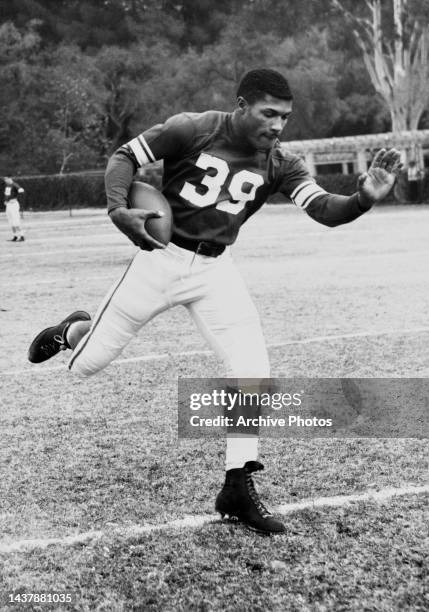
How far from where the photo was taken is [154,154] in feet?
15.2

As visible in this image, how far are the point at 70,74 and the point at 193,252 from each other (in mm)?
48855

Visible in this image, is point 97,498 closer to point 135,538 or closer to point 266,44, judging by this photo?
point 135,538

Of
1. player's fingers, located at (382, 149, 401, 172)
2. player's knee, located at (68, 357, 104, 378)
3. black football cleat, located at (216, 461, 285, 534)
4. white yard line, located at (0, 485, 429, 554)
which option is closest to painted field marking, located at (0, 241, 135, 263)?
player's knee, located at (68, 357, 104, 378)

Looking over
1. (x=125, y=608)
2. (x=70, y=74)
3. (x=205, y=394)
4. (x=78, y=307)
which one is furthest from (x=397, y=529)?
(x=70, y=74)

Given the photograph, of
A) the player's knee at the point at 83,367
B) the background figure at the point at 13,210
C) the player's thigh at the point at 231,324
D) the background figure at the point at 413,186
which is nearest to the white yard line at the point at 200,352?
the player's knee at the point at 83,367

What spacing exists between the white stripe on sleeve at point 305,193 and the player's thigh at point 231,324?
1.88 feet

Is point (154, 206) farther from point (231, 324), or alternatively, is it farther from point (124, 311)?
point (231, 324)

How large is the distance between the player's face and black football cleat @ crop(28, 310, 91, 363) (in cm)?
161

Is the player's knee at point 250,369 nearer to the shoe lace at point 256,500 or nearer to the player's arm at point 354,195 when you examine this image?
the shoe lace at point 256,500

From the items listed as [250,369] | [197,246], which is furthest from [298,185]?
[250,369]

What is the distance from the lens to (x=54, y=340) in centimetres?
560

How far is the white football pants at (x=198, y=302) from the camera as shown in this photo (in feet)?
14.7

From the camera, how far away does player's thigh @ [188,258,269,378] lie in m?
4.45

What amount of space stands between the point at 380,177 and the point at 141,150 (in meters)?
1.19
